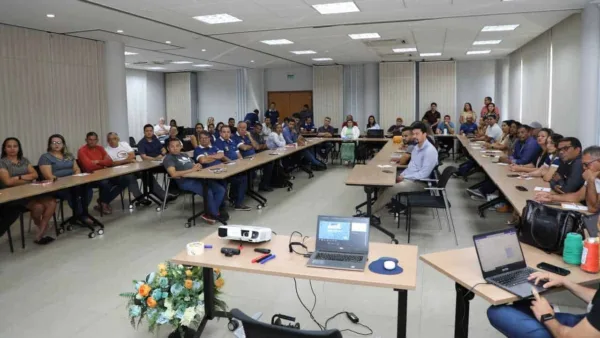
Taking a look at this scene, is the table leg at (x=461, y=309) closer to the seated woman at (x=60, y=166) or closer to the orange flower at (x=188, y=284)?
the orange flower at (x=188, y=284)

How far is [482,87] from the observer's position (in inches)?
562

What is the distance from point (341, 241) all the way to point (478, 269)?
79 cm

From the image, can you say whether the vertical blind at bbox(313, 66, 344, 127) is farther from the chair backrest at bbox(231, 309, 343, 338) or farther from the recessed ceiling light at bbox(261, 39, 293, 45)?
the chair backrest at bbox(231, 309, 343, 338)

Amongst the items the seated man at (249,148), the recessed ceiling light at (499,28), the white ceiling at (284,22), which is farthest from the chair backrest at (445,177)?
the recessed ceiling light at (499,28)

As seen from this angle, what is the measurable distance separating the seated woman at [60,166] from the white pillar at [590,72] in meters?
6.85

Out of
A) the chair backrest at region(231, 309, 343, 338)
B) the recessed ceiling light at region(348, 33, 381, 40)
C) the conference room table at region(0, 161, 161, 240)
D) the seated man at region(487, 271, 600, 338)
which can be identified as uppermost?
the recessed ceiling light at region(348, 33, 381, 40)

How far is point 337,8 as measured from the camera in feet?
20.7

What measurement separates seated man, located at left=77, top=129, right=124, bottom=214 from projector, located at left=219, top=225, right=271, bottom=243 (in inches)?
165

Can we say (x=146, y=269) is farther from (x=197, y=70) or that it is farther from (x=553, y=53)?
(x=197, y=70)

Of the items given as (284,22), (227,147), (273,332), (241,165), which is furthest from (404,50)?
(273,332)

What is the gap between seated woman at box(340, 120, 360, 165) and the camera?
11.7m

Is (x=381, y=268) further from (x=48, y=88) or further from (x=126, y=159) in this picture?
(x=48, y=88)

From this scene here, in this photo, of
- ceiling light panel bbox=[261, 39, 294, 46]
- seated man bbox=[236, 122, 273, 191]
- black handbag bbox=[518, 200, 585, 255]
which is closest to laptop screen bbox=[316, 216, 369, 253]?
black handbag bbox=[518, 200, 585, 255]

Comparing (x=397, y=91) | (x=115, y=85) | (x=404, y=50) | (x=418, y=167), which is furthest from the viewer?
(x=397, y=91)
